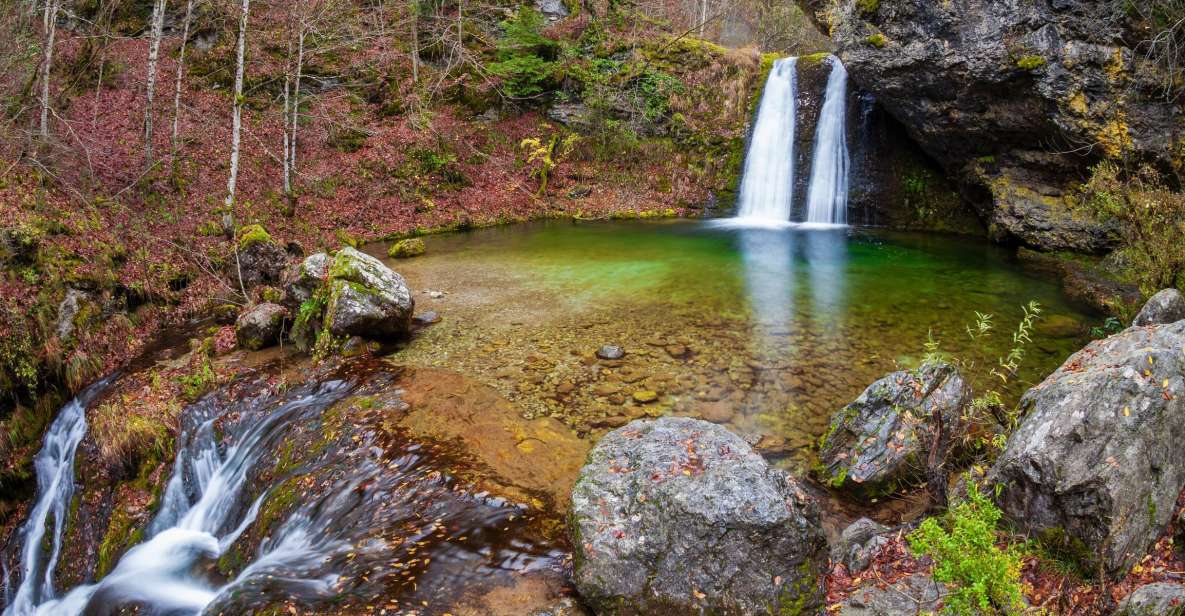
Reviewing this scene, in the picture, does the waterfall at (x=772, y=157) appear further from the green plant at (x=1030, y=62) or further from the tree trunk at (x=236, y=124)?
the tree trunk at (x=236, y=124)

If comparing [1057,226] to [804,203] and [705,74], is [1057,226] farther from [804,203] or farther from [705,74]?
[705,74]

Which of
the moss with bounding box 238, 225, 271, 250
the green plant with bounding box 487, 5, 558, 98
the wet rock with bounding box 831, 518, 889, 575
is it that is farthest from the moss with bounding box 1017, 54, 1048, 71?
the moss with bounding box 238, 225, 271, 250

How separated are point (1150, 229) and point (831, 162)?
10.4m

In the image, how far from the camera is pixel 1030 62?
→ 436 inches

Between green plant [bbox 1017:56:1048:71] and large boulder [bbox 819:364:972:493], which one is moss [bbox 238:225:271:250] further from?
green plant [bbox 1017:56:1048:71]

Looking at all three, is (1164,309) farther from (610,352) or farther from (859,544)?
(610,352)

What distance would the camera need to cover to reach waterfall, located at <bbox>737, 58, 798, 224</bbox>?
58.2 ft

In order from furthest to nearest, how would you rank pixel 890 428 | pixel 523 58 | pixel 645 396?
pixel 523 58, pixel 645 396, pixel 890 428

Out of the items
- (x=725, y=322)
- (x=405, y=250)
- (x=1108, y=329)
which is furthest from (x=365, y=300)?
(x=1108, y=329)

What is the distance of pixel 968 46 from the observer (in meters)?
11.9

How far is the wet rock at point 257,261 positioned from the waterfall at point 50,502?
309 cm

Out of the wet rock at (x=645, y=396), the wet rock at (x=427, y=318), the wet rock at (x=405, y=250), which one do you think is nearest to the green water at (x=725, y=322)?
the wet rock at (x=645, y=396)

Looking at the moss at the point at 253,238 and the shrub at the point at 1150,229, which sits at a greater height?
the shrub at the point at 1150,229

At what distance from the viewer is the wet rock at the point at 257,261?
9.78 meters
